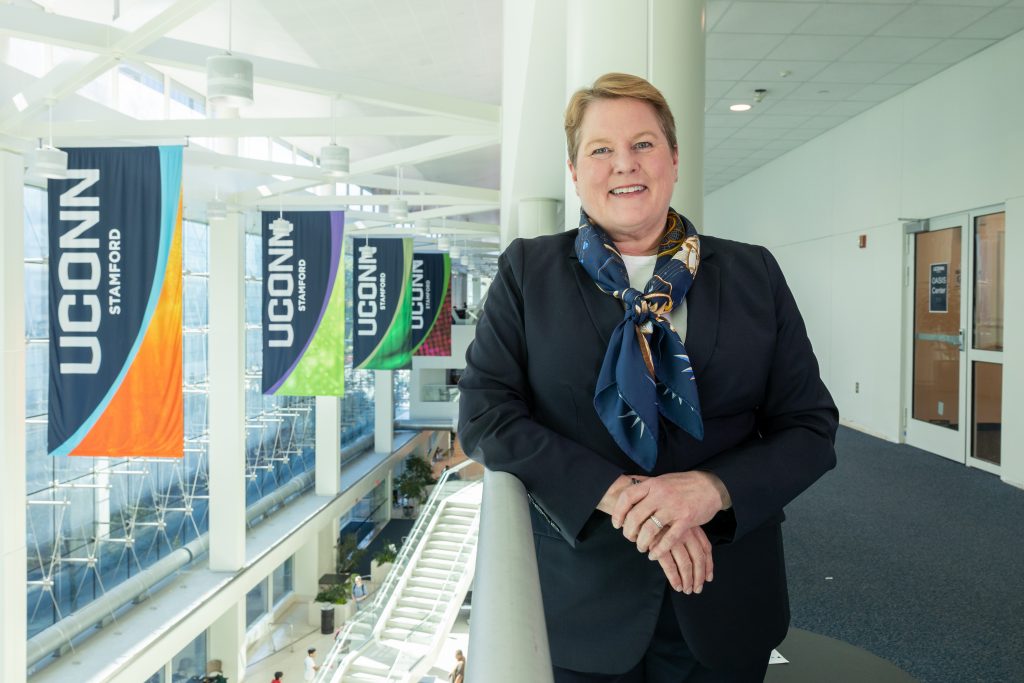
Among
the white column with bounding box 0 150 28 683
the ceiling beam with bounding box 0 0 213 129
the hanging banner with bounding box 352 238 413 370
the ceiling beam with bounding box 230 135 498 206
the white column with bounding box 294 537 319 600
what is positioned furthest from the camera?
the white column with bounding box 294 537 319 600

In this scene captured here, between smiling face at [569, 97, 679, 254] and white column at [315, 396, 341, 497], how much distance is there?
19.8 metres

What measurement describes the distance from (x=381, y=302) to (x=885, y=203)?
30.6ft

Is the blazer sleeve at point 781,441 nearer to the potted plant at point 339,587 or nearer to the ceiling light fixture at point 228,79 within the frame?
the ceiling light fixture at point 228,79

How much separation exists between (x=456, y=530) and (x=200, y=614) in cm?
867

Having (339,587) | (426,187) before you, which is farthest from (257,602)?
(426,187)

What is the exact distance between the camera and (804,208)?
46.9 feet

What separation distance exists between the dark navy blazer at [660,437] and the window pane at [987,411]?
878cm

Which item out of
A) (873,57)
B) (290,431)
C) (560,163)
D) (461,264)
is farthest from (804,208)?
(461,264)

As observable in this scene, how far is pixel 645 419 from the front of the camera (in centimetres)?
124

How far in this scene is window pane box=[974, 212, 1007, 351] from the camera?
8.79m

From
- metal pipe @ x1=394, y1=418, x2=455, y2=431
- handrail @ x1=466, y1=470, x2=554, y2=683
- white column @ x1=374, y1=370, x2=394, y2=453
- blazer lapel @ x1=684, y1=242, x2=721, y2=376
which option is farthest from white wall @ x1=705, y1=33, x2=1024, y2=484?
metal pipe @ x1=394, y1=418, x2=455, y2=431

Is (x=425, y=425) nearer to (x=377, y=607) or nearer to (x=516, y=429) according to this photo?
(x=377, y=607)

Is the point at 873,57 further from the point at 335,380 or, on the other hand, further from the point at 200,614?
the point at 200,614

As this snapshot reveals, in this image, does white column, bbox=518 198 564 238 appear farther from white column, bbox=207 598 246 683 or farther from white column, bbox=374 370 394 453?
white column, bbox=374 370 394 453
